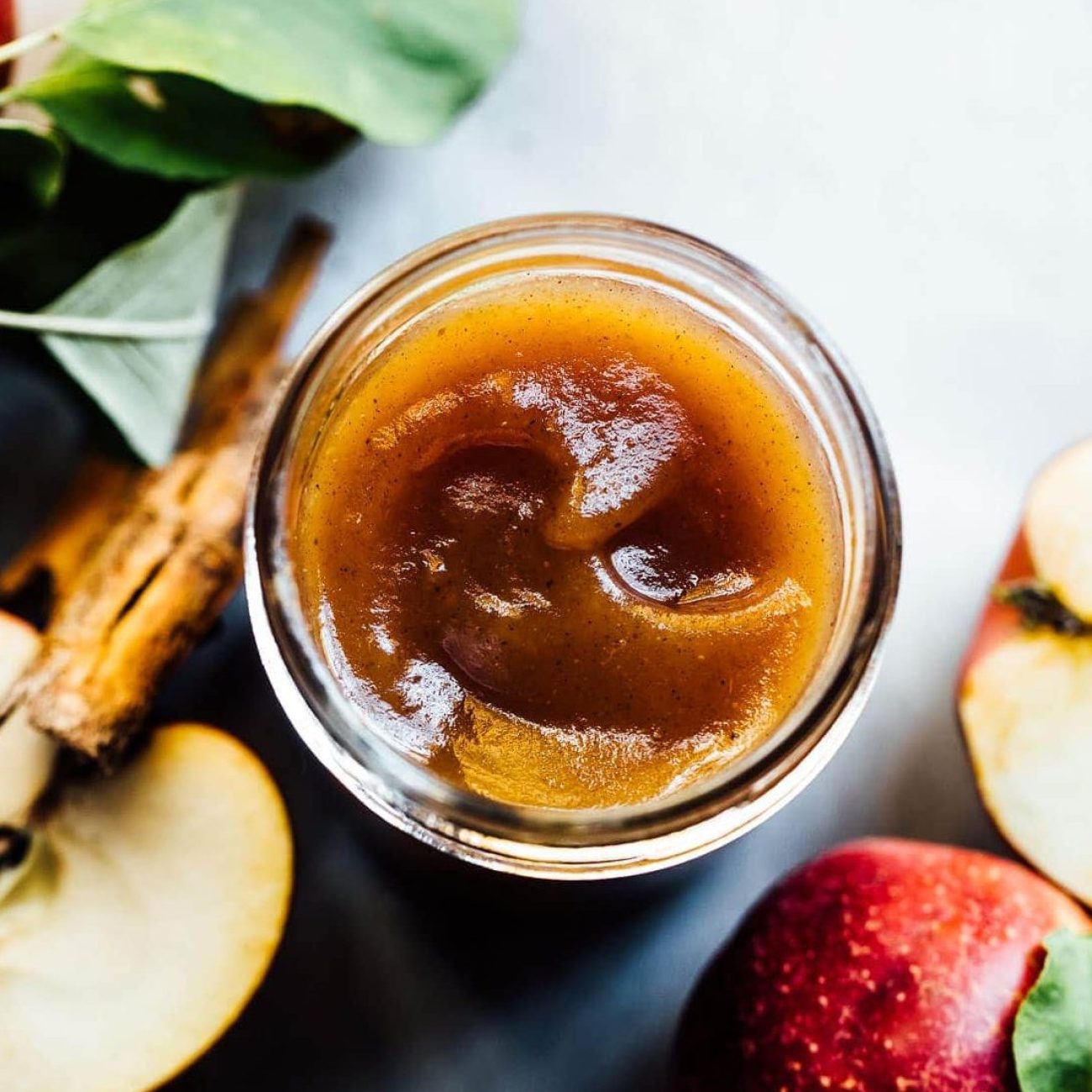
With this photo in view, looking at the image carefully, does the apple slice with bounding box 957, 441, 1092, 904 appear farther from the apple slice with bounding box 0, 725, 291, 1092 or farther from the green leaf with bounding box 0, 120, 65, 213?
the green leaf with bounding box 0, 120, 65, 213

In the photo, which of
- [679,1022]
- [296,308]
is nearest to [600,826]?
[679,1022]

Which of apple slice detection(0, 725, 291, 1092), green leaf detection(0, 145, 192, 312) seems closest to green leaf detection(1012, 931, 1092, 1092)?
apple slice detection(0, 725, 291, 1092)

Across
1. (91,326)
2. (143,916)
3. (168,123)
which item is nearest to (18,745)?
(143,916)

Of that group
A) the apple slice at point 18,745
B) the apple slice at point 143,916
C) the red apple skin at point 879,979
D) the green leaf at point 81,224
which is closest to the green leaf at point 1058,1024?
the red apple skin at point 879,979

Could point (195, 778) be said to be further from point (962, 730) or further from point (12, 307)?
point (962, 730)

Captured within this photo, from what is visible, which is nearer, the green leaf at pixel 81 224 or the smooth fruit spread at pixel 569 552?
the smooth fruit spread at pixel 569 552

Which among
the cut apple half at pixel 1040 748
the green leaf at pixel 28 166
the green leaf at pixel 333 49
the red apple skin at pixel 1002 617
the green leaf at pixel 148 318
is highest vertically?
the green leaf at pixel 333 49

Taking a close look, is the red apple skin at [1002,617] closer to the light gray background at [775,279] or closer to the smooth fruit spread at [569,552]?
the light gray background at [775,279]
